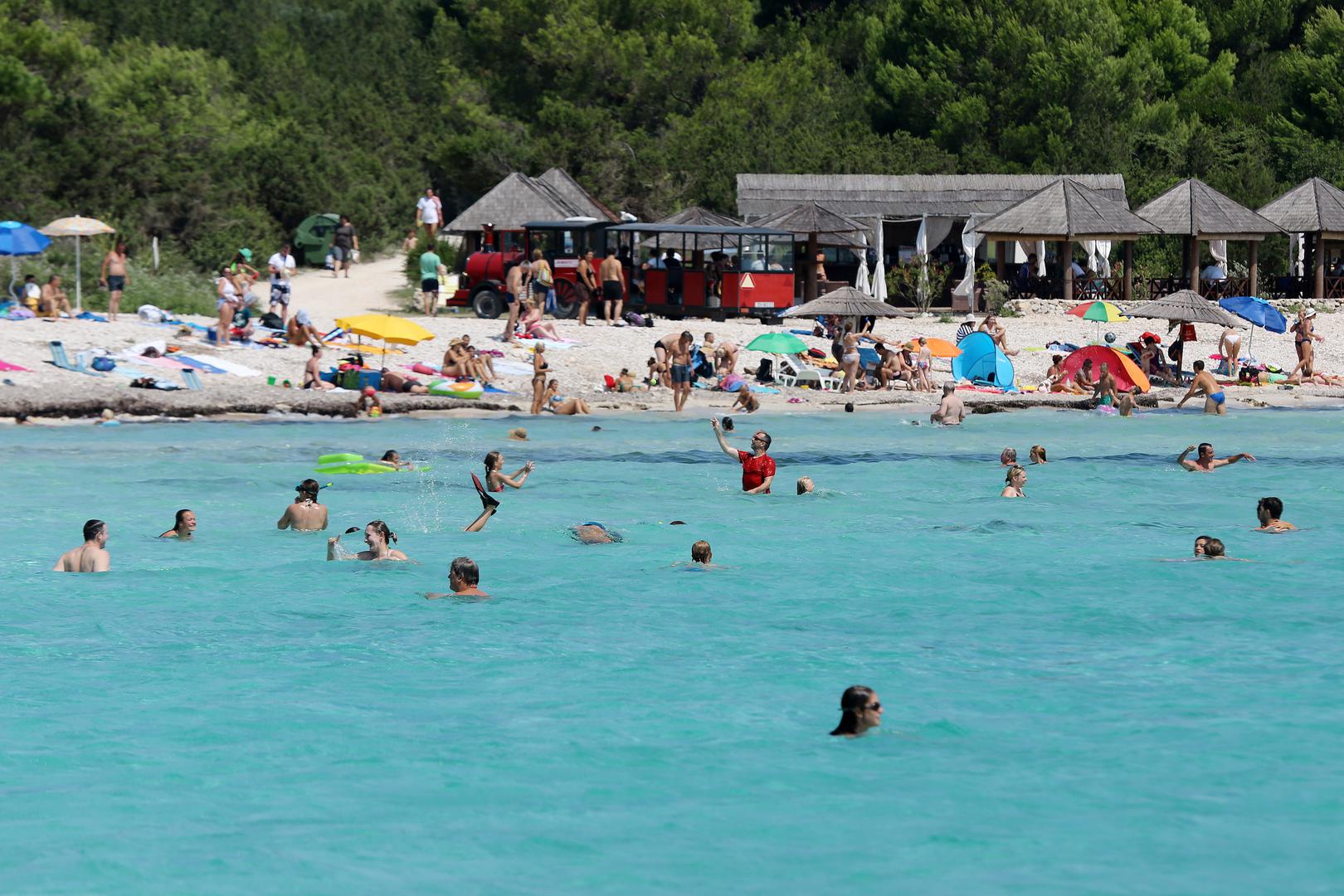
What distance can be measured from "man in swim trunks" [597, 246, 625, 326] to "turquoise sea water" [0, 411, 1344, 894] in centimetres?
1200

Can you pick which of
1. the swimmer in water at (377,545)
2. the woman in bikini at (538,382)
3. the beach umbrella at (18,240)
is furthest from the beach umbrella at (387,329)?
the swimmer in water at (377,545)

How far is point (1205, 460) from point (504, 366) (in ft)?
41.5

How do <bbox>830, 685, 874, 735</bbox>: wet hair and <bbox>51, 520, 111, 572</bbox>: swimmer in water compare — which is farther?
<bbox>51, 520, 111, 572</bbox>: swimmer in water

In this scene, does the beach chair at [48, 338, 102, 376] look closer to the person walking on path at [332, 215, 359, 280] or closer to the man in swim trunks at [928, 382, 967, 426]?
Answer: the man in swim trunks at [928, 382, 967, 426]

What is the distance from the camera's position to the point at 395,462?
71.1 feet

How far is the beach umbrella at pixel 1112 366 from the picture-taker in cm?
2956

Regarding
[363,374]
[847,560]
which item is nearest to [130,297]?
[363,374]

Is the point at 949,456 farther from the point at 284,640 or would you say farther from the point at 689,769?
the point at 689,769

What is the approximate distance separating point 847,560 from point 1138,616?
3.28 metres

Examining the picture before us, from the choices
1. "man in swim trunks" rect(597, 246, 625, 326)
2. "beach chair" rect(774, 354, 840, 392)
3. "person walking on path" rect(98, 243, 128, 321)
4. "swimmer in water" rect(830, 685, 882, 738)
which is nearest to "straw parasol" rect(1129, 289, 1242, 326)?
"beach chair" rect(774, 354, 840, 392)

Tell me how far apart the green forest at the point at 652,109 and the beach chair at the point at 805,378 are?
14.9 meters

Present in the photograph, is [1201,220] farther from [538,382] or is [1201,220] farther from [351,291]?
[351,291]

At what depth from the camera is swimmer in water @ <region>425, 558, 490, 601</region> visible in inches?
593

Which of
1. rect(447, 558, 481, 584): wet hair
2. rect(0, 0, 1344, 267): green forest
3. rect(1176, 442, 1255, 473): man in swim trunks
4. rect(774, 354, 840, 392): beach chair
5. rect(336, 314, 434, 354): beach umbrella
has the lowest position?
rect(447, 558, 481, 584): wet hair
